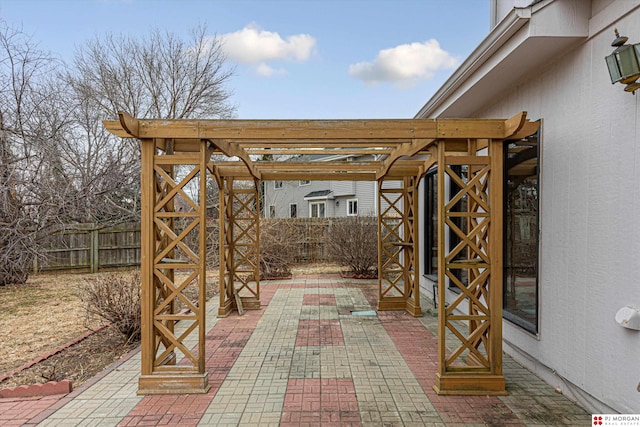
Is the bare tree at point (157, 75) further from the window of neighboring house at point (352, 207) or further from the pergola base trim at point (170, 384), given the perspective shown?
the pergola base trim at point (170, 384)

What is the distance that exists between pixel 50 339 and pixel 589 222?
7323mm

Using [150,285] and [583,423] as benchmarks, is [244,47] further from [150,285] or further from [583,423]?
[583,423]

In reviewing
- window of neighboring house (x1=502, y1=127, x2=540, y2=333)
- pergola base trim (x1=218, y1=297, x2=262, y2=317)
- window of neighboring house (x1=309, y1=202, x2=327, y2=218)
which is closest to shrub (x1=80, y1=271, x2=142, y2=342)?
pergola base trim (x1=218, y1=297, x2=262, y2=317)

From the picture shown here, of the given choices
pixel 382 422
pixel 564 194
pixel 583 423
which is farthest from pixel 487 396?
pixel 564 194

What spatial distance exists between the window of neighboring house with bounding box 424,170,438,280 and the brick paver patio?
314cm

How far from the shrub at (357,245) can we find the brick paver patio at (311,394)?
5869 millimetres

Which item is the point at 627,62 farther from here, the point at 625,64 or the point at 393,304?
the point at 393,304

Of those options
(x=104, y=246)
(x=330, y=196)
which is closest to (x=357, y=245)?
(x=104, y=246)

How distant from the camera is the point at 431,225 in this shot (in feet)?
30.9

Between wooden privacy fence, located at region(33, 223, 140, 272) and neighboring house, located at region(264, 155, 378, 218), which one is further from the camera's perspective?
neighboring house, located at region(264, 155, 378, 218)

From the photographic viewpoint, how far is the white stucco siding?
128 inches

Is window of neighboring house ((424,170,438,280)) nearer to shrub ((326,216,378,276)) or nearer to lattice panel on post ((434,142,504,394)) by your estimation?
shrub ((326,216,378,276))

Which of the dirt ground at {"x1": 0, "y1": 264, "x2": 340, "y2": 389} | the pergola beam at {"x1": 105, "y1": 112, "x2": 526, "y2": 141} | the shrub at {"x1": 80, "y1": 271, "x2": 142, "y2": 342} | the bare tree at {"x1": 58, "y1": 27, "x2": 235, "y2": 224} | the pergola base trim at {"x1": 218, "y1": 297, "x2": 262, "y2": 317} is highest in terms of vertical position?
the bare tree at {"x1": 58, "y1": 27, "x2": 235, "y2": 224}

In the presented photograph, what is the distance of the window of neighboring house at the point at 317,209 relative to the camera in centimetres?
2347
